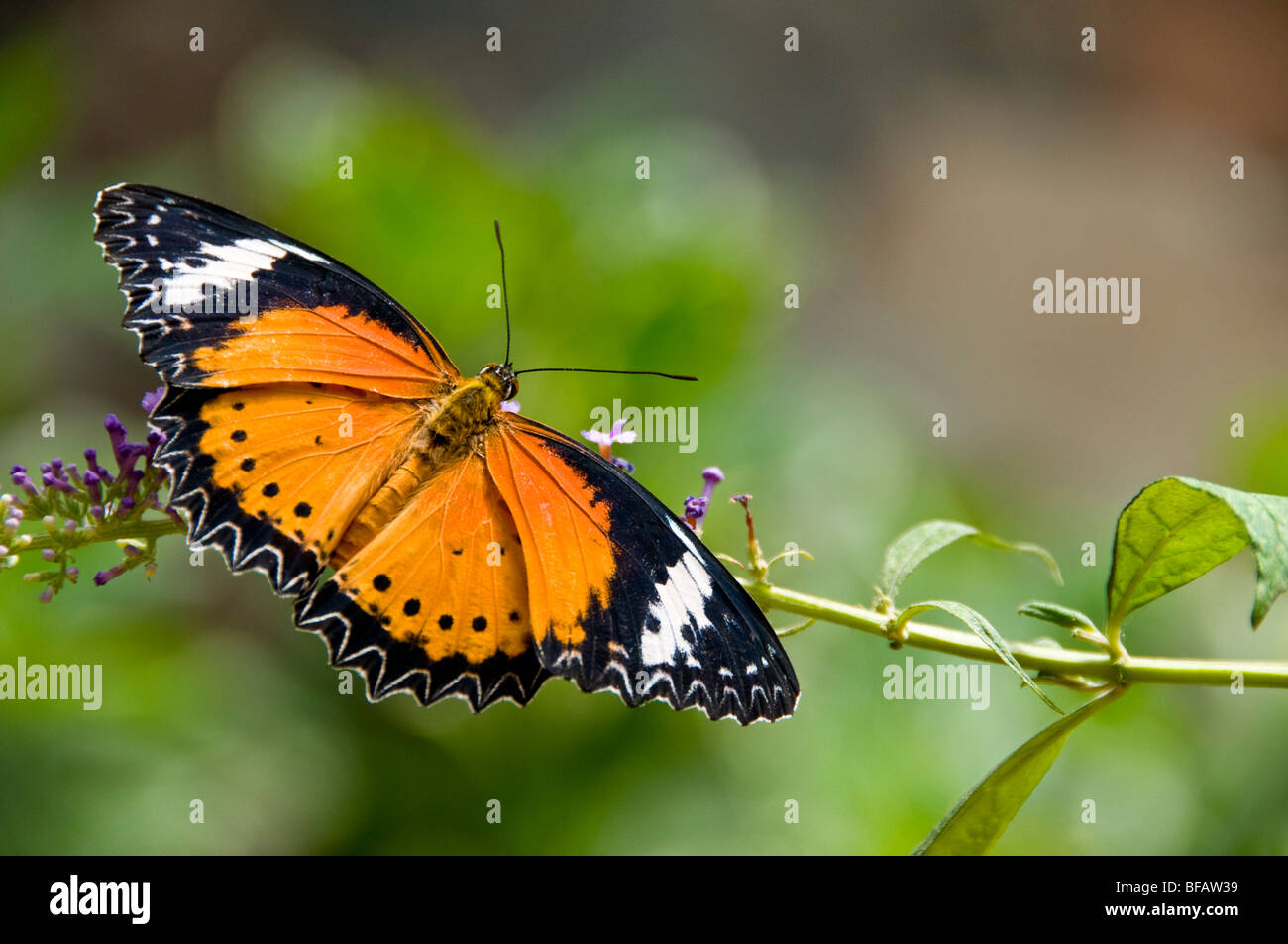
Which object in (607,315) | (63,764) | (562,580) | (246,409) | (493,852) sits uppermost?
(607,315)

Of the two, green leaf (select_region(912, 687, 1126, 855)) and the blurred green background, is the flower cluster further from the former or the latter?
the blurred green background

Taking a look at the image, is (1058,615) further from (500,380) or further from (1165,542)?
(500,380)

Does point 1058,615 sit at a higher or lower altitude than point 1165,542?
lower

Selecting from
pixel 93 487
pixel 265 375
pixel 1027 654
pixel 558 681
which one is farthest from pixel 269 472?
pixel 558 681

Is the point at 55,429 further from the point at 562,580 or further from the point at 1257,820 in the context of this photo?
the point at 1257,820

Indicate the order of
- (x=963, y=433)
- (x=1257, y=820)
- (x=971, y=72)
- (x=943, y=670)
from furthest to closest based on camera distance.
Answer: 1. (x=971, y=72)
2. (x=963, y=433)
3. (x=943, y=670)
4. (x=1257, y=820)

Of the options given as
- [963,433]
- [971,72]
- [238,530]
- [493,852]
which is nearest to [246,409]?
[238,530]
